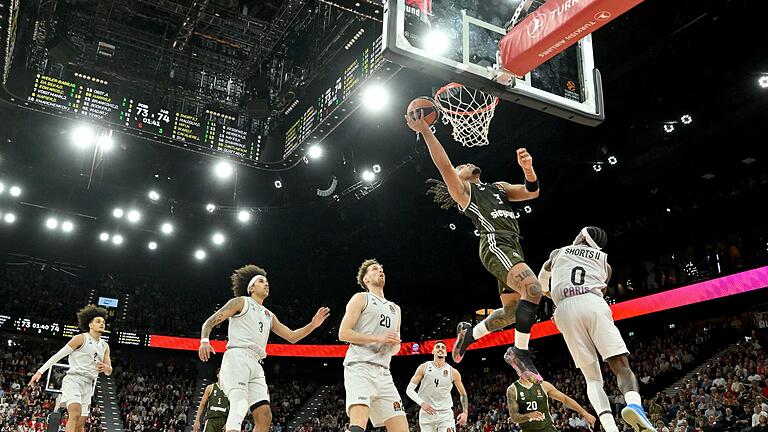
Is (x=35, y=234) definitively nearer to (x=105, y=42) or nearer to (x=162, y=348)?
(x=162, y=348)

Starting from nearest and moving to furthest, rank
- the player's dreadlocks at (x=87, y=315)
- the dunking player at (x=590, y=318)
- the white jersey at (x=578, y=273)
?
1. the dunking player at (x=590, y=318)
2. the white jersey at (x=578, y=273)
3. the player's dreadlocks at (x=87, y=315)

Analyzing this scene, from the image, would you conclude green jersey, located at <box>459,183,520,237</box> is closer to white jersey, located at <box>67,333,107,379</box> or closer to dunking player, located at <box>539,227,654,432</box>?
dunking player, located at <box>539,227,654,432</box>

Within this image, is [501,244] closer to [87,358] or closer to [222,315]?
[222,315]

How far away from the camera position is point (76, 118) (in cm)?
1284

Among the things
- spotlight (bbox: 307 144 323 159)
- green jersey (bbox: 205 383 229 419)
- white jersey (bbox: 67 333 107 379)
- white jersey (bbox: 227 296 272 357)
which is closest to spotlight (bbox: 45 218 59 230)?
spotlight (bbox: 307 144 323 159)

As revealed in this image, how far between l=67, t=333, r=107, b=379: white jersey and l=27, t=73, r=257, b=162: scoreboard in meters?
5.31

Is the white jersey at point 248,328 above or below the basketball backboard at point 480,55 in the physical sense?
below

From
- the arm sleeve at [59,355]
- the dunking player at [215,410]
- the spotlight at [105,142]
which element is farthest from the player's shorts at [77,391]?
the spotlight at [105,142]

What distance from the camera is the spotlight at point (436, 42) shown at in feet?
22.3

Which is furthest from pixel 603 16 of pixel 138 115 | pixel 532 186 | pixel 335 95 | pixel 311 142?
pixel 138 115

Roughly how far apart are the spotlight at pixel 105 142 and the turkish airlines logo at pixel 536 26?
1441cm

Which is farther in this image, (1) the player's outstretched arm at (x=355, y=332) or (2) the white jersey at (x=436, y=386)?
(2) the white jersey at (x=436, y=386)

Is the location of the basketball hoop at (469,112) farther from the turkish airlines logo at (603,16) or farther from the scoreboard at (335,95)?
the turkish airlines logo at (603,16)

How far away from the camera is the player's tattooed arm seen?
654 cm
